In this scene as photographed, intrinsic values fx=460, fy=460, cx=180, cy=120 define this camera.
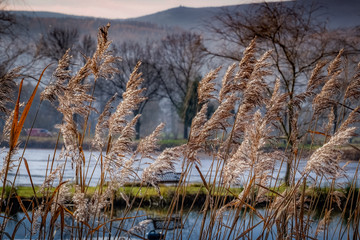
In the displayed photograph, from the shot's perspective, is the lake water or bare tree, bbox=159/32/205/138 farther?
bare tree, bbox=159/32/205/138

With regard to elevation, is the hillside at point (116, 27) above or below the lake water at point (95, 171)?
above

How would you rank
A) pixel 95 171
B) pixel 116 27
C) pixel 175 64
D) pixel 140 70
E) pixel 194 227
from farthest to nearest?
pixel 116 27 → pixel 140 70 → pixel 175 64 → pixel 95 171 → pixel 194 227

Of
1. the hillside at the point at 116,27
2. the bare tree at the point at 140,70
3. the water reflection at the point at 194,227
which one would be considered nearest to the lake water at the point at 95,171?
the water reflection at the point at 194,227

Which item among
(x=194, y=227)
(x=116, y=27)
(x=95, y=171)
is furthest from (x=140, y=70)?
(x=194, y=227)

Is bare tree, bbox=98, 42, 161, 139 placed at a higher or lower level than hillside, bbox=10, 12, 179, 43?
lower

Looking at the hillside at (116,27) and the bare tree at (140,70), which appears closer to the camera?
the bare tree at (140,70)

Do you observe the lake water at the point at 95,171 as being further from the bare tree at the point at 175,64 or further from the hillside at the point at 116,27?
the hillside at the point at 116,27

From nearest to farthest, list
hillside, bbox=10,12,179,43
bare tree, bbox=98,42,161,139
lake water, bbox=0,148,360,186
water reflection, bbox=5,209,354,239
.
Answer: lake water, bbox=0,148,360,186 < water reflection, bbox=5,209,354,239 < bare tree, bbox=98,42,161,139 < hillside, bbox=10,12,179,43

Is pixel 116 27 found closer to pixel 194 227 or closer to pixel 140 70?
pixel 140 70

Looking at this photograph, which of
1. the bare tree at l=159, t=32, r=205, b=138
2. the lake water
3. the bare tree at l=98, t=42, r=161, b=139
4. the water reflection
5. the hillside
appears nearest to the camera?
the lake water

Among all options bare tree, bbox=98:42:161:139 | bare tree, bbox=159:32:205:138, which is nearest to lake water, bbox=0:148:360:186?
bare tree, bbox=98:42:161:139

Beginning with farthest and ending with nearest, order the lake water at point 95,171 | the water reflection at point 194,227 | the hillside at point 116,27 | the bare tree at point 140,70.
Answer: the hillside at point 116,27
the bare tree at point 140,70
the water reflection at point 194,227
the lake water at point 95,171

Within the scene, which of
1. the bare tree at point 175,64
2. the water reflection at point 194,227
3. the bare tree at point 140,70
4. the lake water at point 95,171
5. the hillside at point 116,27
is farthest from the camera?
the hillside at point 116,27

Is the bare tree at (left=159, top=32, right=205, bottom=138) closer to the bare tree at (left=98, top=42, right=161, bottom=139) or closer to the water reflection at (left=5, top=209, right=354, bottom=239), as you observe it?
the bare tree at (left=98, top=42, right=161, bottom=139)
